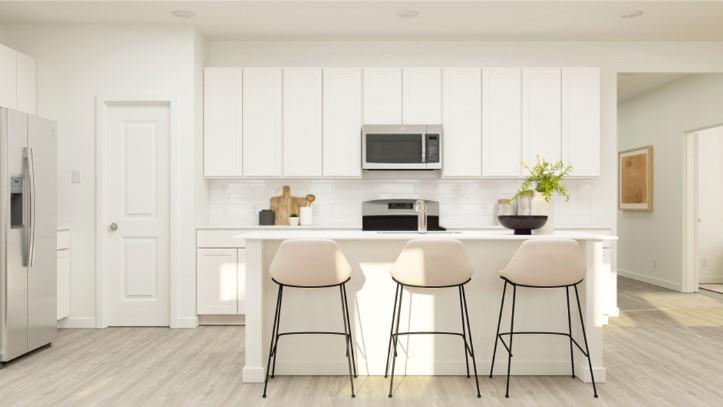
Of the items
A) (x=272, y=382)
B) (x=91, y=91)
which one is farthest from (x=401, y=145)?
(x=91, y=91)

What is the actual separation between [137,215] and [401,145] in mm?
2476

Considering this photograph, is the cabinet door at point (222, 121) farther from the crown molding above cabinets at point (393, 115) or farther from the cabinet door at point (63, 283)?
the cabinet door at point (63, 283)

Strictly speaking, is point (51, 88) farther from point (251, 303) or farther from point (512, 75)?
point (512, 75)

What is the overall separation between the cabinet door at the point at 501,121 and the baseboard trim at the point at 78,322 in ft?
12.6

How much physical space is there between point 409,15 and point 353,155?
4.43 ft

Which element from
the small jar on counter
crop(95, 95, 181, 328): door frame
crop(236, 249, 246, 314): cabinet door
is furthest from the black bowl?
crop(95, 95, 181, 328): door frame

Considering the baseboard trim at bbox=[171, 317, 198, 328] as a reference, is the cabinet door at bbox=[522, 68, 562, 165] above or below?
above

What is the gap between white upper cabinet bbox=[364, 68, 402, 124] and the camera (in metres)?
5.21

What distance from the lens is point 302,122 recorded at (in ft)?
17.1

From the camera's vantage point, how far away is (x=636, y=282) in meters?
7.65

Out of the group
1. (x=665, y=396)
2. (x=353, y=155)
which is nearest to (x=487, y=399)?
(x=665, y=396)

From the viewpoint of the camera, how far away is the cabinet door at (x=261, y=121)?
5199mm

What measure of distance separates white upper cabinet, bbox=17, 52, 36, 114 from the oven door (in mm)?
2932

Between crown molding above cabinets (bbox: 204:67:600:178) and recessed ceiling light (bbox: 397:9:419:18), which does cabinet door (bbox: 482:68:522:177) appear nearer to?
crown molding above cabinets (bbox: 204:67:600:178)
